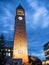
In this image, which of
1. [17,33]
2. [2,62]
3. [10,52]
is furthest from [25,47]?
[10,52]

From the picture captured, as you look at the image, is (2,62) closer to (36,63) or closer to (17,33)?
(17,33)

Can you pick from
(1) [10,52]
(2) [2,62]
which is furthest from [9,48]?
(2) [2,62]

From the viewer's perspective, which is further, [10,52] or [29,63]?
[10,52]

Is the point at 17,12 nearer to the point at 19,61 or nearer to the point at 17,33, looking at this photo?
the point at 17,33

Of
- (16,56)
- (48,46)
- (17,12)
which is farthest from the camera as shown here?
(48,46)

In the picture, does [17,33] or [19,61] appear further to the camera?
[17,33]

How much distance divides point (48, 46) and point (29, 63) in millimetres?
35230

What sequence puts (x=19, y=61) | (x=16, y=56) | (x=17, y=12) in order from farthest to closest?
(x=17, y=12) → (x=16, y=56) → (x=19, y=61)

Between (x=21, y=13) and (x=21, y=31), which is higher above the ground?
(x=21, y=13)

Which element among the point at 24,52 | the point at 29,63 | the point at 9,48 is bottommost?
the point at 29,63

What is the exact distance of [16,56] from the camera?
2083 inches

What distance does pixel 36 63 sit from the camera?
58.6 metres

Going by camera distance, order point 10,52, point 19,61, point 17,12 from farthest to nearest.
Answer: point 10,52 < point 17,12 < point 19,61

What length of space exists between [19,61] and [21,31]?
54.0 ft
